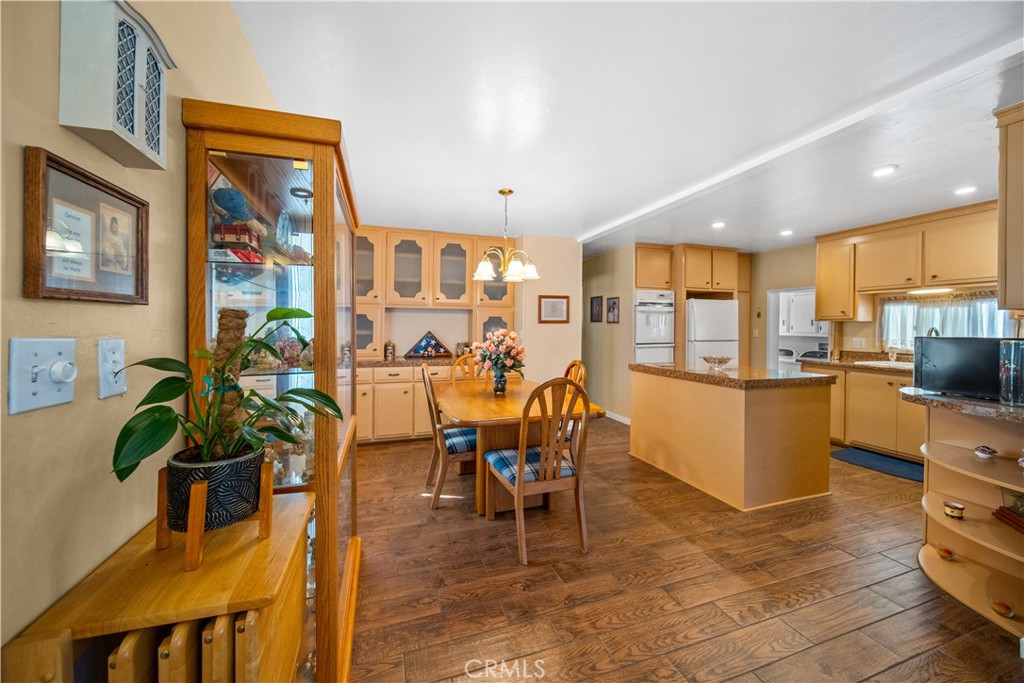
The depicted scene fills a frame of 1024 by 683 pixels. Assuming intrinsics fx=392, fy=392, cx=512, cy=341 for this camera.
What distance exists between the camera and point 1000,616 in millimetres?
1646

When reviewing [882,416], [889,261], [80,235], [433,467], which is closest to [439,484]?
[433,467]

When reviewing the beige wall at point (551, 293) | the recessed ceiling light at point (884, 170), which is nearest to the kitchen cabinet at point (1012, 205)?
the recessed ceiling light at point (884, 170)

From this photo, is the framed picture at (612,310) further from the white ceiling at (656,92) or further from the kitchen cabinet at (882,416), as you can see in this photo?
the kitchen cabinet at (882,416)

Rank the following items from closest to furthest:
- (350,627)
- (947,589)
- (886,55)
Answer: (350,627), (886,55), (947,589)

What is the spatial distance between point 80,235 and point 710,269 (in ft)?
19.0

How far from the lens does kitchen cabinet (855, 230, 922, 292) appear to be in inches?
150

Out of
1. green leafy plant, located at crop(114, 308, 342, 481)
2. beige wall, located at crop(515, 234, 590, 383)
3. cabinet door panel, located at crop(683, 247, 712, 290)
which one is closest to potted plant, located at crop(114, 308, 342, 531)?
green leafy plant, located at crop(114, 308, 342, 481)

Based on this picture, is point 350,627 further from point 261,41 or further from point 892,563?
Result: point 892,563

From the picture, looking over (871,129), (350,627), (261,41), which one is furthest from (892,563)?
(261,41)

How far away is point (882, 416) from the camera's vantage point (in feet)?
12.4

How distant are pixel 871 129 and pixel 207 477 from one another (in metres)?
3.30

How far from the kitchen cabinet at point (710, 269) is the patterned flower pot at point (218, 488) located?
206 inches

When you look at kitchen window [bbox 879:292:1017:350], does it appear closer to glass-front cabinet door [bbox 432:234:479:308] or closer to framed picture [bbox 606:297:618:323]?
framed picture [bbox 606:297:618:323]

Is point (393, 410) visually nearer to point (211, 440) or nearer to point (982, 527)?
point (211, 440)
